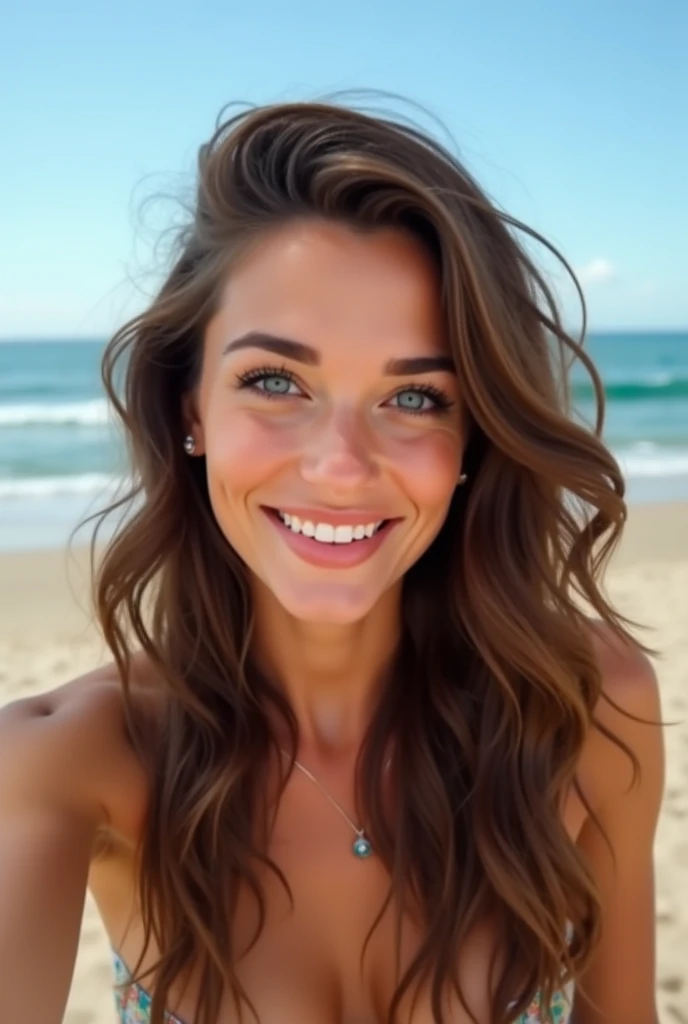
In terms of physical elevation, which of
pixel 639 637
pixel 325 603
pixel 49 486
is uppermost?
pixel 325 603

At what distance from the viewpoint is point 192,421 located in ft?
6.42

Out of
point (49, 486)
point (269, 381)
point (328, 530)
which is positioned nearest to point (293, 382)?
point (269, 381)

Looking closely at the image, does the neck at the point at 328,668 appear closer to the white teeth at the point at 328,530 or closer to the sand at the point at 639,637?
the white teeth at the point at 328,530

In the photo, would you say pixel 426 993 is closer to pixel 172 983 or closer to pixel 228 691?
pixel 172 983


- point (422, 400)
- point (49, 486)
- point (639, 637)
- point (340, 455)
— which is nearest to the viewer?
point (340, 455)

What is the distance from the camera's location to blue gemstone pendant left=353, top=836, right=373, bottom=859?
1.99m

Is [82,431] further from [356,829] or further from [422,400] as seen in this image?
[422,400]

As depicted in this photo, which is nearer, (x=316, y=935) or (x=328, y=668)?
(x=316, y=935)

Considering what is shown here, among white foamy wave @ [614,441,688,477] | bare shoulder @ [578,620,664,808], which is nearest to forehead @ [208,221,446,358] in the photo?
bare shoulder @ [578,620,664,808]

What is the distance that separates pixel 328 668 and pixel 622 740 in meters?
0.59

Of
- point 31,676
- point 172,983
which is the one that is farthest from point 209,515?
point 31,676

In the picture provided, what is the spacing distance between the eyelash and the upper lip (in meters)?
0.18

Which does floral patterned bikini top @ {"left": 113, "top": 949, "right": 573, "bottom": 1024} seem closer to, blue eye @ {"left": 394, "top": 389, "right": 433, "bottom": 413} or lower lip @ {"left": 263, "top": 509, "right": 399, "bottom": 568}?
lower lip @ {"left": 263, "top": 509, "right": 399, "bottom": 568}

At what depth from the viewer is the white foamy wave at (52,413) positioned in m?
19.8
